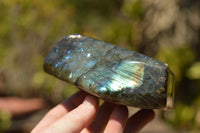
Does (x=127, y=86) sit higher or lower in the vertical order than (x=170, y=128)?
higher

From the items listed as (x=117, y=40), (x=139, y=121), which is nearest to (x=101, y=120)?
(x=139, y=121)

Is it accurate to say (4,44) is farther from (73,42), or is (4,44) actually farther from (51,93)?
(73,42)

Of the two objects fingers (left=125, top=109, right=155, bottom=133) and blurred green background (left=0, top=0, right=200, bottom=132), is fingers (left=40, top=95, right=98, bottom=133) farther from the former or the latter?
blurred green background (left=0, top=0, right=200, bottom=132)

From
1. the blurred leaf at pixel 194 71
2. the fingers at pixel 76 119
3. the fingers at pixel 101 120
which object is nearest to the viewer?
the fingers at pixel 76 119

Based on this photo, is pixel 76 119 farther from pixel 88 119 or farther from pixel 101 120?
pixel 101 120

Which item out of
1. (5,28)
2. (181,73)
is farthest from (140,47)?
(5,28)

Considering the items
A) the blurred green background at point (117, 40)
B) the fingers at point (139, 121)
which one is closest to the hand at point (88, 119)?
the fingers at point (139, 121)

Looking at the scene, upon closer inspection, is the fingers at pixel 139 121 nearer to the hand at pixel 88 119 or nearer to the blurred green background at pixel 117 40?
the hand at pixel 88 119
